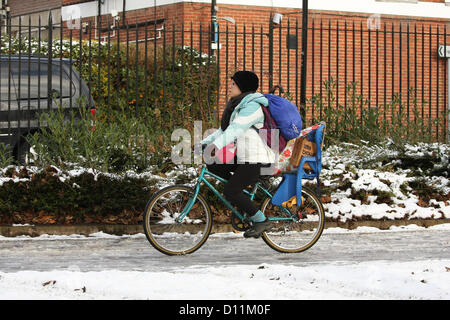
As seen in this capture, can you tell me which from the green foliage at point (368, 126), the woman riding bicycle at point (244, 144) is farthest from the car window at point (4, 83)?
the woman riding bicycle at point (244, 144)

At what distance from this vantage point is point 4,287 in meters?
5.35

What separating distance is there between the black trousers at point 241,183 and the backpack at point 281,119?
303mm

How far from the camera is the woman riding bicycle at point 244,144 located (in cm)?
652

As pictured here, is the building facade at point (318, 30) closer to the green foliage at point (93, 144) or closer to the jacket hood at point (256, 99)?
the green foliage at point (93, 144)

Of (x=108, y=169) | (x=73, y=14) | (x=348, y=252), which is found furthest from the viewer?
(x=73, y=14)

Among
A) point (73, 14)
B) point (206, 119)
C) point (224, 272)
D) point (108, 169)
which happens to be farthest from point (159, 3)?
point (224, 272)

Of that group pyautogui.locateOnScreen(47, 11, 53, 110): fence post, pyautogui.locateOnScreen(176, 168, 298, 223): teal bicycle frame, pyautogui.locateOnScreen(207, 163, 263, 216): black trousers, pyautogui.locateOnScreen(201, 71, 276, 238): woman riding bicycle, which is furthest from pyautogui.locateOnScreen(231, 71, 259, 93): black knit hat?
pyautogui.locateOnScreen(47, 11, 53, 110): fence post

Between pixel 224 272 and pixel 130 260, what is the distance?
4.09 feet

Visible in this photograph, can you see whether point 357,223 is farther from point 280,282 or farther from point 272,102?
point 280,282

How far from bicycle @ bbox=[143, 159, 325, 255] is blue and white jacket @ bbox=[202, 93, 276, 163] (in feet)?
1.13

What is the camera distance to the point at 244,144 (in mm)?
6633

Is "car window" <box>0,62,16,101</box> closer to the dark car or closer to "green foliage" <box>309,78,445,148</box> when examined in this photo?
the dark car

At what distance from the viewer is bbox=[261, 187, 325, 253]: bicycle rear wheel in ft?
23.1

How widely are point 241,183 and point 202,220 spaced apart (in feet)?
1.69
